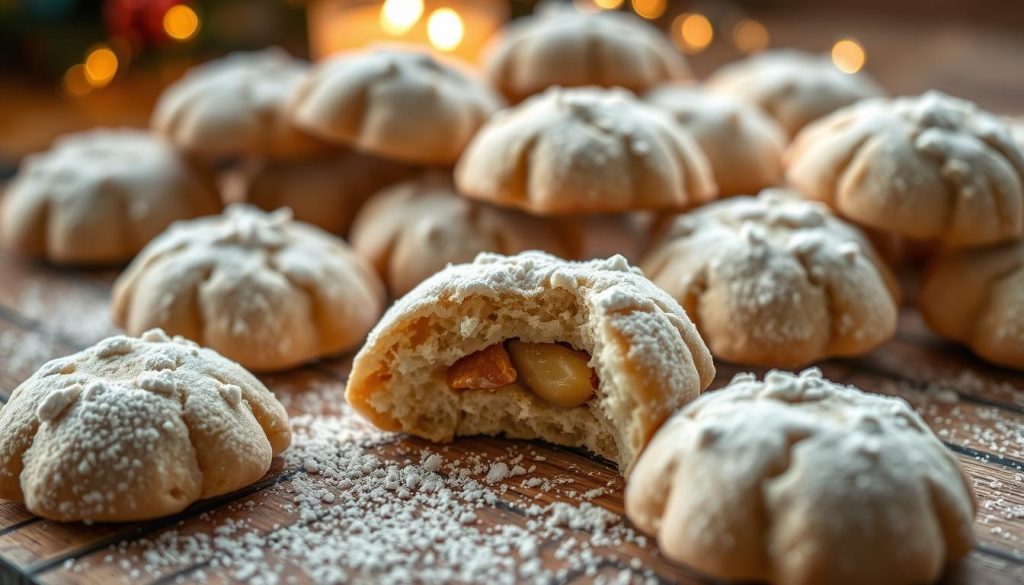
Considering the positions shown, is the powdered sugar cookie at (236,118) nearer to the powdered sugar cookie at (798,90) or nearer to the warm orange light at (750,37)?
the powdered sugar cookie at (798,90)

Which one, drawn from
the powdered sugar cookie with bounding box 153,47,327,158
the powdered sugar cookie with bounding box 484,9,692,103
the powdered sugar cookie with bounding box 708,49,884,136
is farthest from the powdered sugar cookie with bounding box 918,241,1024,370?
the powdered sugar cookie with bounding box 153,47,327,158

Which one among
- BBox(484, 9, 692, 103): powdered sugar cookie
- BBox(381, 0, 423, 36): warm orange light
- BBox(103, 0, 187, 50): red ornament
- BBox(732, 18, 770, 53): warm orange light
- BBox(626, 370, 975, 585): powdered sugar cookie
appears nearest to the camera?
BBox(626, 370, 975, 585): powdered sugar cookie

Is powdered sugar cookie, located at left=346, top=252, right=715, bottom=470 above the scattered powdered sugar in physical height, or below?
above

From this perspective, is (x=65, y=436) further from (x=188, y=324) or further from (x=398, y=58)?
(x=398, y=58)

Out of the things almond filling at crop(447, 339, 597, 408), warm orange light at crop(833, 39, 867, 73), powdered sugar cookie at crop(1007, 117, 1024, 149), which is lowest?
almond filling at crop(447, 339, 597, 408)

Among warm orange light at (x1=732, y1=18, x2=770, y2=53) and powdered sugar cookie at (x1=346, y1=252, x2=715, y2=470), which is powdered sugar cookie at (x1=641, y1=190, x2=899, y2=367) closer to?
powdered sugar cookie at (x1=346, y1=252, x2=715, y2=470)

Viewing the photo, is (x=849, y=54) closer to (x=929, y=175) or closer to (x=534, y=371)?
(x=929, y=175)

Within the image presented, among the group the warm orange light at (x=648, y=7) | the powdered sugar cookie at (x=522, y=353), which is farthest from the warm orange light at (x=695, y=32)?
the powdered sugar cookie at (x=522, y=353)

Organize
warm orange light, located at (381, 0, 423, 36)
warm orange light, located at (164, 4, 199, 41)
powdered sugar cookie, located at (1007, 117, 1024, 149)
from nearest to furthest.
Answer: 1. powdered sugar cookie, located at (1007, 117, 1024, 149)
2. warm orange light, located at (381, 0, 423, 36)
3. warm orange light, located at (164, 4, 199, 41)

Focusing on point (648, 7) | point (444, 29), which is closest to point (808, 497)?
point (444, 29)
